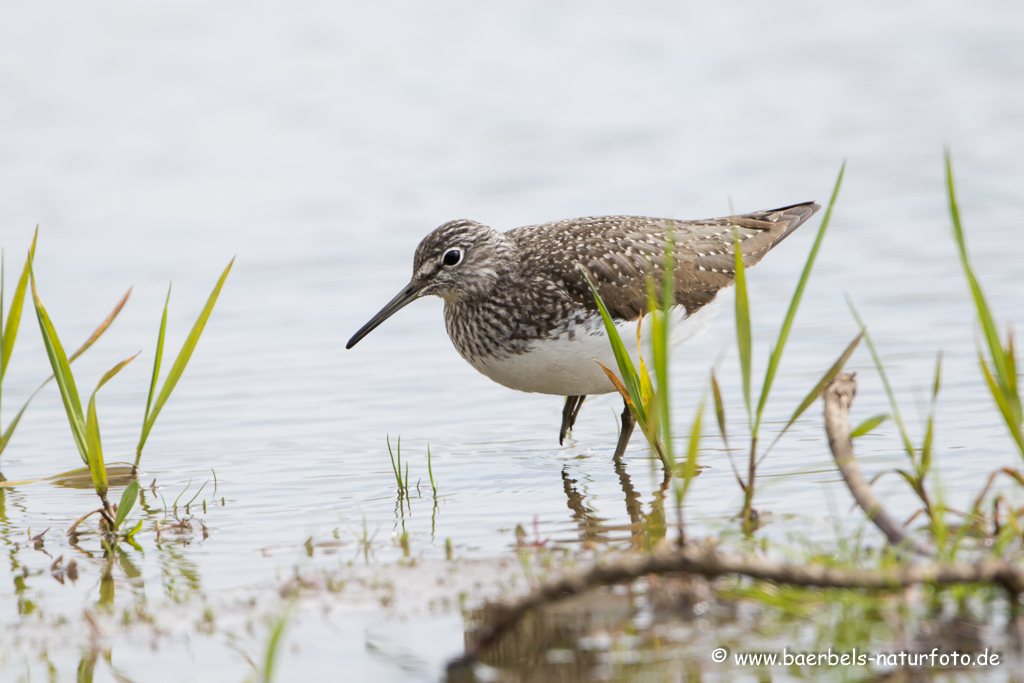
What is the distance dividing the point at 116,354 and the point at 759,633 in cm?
791

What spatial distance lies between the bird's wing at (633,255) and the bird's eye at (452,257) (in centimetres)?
45

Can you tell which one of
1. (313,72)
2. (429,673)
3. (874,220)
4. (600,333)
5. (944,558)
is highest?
(313,72)

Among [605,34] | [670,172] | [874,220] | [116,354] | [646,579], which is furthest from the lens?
[605,34]

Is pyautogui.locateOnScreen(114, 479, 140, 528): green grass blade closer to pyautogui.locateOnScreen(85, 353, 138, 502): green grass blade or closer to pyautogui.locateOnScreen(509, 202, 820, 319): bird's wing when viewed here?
pyautogui.locateOnScreen(85, 353, 138, 502): green grass blade

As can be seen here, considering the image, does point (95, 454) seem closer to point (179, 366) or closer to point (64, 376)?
point (64, 376)

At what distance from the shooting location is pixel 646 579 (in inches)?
176

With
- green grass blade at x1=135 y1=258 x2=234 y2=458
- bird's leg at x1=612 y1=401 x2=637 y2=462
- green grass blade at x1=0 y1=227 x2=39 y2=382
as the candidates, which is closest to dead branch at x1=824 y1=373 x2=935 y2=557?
bird's leg at x1=612 y1=401 x2=637 y2=462

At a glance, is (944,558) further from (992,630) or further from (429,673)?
(429,673)

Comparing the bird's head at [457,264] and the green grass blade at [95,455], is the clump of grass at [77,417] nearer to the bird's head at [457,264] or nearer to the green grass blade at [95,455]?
the green grass blade at [95,455]

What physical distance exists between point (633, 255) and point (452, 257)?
4.12 ft

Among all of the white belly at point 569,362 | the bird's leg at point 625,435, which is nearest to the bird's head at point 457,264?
the white belly at point 569,362

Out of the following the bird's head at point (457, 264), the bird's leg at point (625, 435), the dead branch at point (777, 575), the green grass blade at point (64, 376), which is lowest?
the dead branch at point (777, 575)

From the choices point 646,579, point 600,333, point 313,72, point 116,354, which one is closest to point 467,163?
point 313,72

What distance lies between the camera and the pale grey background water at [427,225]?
6.28 m
